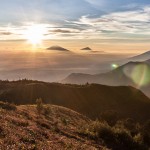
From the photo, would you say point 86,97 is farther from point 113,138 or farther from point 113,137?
point 113,138

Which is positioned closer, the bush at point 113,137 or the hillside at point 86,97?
the bush at point 113,137

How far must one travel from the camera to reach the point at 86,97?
72312mm

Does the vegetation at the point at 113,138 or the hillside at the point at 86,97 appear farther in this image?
the hillside at the point at 86,97

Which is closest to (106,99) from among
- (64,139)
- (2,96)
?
(2,96)

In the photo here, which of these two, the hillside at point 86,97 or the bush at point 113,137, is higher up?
the hillside at point 86,97

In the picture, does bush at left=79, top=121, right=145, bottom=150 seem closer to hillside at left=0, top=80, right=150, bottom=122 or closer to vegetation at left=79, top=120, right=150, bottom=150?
vegetation at left=79, top=120, right=150, bottom=150

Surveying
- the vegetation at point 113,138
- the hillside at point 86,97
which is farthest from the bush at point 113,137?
the hillside at point 86,97

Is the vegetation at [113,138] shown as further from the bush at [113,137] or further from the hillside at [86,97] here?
the hillside at [86,97]

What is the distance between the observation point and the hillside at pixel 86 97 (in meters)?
61.8

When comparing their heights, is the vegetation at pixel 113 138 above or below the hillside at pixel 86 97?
below

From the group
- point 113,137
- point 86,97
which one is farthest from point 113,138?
point 86,97

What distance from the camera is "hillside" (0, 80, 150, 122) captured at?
61.8 meters

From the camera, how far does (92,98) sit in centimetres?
7250

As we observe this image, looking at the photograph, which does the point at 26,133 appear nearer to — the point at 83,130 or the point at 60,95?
the point at 83,130
